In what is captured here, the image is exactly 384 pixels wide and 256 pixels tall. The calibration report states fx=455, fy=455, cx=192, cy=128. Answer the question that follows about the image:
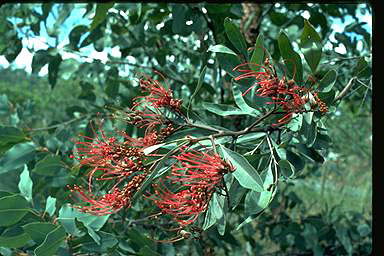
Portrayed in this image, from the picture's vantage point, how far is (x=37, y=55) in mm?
1329

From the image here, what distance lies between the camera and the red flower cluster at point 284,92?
0.68m

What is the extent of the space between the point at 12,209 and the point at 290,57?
57 cm

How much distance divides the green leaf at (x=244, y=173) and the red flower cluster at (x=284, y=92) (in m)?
0.10

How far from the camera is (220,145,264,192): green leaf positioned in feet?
2.04

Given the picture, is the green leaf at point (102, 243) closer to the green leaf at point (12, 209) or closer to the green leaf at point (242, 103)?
the green leaf at point (12, 209)

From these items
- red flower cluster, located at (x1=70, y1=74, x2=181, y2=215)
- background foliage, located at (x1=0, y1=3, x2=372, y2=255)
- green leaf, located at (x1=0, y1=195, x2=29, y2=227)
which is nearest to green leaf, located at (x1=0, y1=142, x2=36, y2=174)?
background foliage, located at (x1=0, y1=3, x2=372, y2=255)

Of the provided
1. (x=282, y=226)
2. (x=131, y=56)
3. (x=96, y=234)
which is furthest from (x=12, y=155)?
(x=282, y=226)

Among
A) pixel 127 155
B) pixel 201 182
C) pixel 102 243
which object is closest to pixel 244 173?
pixel 201 182

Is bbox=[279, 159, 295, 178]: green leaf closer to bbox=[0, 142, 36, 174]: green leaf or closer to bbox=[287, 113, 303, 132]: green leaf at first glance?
bbox=[287, 113, 303, 132]: green leaf

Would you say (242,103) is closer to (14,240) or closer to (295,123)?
(295,123)

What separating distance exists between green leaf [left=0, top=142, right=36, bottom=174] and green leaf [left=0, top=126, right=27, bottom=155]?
2 centimetres

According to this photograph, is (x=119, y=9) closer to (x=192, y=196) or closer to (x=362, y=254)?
(x=192, y=196)

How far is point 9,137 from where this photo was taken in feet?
3.52
